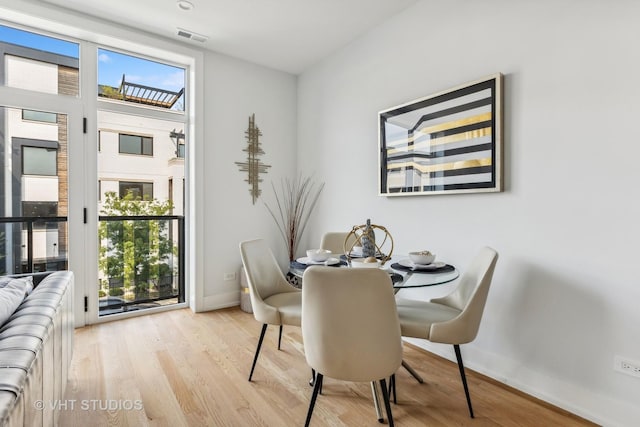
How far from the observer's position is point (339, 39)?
3.32 metres

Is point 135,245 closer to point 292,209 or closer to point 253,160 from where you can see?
point 253,160

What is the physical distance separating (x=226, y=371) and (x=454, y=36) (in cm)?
288

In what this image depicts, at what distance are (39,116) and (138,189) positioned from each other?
0.98 meters

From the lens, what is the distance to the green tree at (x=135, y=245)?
10.7ft

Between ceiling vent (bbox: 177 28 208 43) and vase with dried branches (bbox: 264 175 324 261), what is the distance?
5.50 feet

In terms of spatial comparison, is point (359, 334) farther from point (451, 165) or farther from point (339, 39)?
point (339, 39)

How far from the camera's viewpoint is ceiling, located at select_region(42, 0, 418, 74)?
2750 mm

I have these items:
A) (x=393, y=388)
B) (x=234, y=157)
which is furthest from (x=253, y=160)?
(x=393, y=388)

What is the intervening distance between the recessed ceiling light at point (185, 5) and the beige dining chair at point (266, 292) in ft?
6.67

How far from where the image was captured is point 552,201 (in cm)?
193

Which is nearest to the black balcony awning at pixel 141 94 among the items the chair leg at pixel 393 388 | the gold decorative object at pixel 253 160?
the gold decorative object at pixel 253 160

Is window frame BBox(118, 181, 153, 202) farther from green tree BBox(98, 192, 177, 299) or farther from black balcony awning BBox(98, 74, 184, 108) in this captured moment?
black balcony awning BBox(98, 74, 184, 108)

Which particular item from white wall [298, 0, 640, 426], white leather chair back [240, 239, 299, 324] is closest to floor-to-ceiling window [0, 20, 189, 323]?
white leather chair back [240, 239, 299, 324]

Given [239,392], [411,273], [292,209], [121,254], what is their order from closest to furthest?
[411,273] → [239,392] → [121,254] → [292,209]
